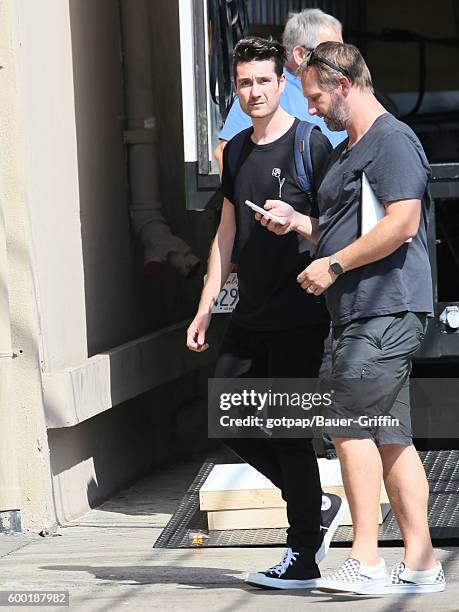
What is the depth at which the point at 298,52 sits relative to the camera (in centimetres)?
561

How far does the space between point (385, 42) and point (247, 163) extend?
8121mm

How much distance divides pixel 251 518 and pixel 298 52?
1.96 metres

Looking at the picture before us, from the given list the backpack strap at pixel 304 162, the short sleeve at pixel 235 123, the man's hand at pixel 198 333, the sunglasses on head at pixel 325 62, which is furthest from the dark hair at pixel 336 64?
the short sleeve at pixel 235 123

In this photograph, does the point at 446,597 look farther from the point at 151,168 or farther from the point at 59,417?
the point at 151,168

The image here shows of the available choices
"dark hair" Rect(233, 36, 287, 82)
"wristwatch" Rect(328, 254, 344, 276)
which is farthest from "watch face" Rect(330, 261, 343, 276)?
"dark hair" Rect(233, 36, 287, 82)

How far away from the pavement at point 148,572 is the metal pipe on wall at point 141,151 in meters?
1.53

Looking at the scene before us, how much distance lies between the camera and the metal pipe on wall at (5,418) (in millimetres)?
5875

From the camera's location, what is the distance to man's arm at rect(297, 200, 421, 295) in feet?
14.3

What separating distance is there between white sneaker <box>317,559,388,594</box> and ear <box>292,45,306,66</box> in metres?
2.20

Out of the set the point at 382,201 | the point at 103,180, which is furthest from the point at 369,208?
the point at 103,180

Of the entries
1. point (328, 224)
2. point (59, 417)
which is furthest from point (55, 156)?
point (328, 224)

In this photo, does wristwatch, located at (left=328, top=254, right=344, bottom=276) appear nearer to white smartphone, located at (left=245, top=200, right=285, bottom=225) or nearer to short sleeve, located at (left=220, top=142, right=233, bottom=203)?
white smartphone, located at (left=245, top=200, right=285, bottom=225)

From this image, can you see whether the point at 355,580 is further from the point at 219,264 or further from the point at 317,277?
the point at 219,264

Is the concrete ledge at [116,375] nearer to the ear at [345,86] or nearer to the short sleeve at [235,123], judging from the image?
the short sleeve at [235,123]
